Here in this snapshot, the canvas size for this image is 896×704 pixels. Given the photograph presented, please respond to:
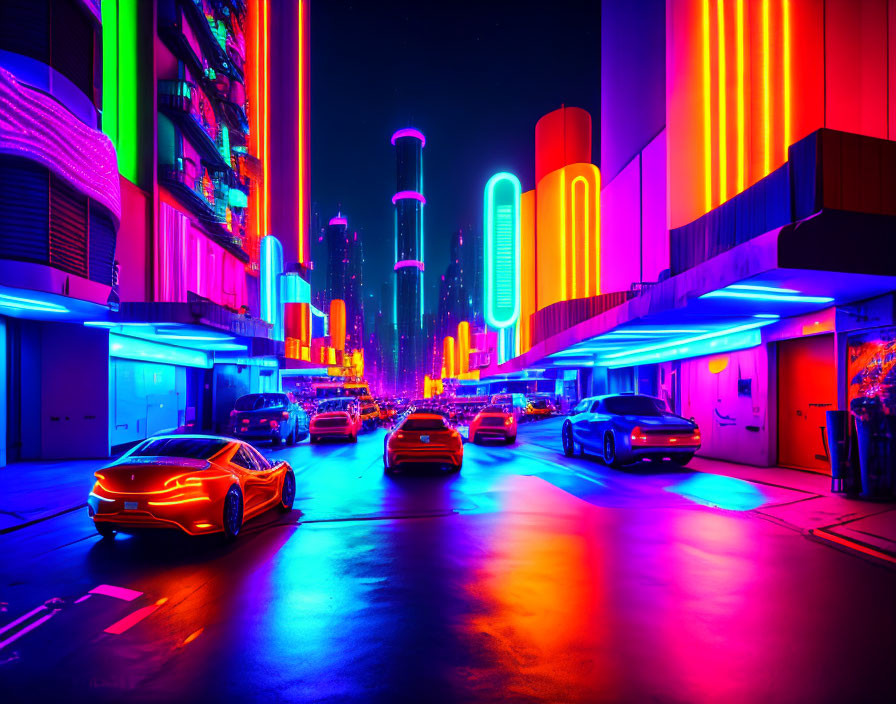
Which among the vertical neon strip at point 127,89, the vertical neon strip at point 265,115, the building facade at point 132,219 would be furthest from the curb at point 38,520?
the vertical neon strip at point 265,115

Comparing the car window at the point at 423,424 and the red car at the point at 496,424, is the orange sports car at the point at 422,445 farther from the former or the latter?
the red car at the point at 496,424

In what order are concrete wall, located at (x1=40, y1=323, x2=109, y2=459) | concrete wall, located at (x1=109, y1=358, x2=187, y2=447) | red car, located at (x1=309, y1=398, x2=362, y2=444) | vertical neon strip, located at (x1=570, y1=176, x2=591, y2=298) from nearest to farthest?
concrete wall, located at (x1=40, y1=323, x2=109, y2=459)
concrete wall, located at (x1=109, y1=358, x2=187, y2=447)
red car, located at (x1=309, y1=398, x2=362, y2=444)
vertical neon strip, located at (x1=570, y1=176, x2=591, y2=298)

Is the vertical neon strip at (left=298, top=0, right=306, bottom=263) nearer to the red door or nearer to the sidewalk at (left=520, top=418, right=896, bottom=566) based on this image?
the red door

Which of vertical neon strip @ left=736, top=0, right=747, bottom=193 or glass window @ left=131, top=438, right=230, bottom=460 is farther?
vertical neon strip @ left=736, top=0, right=747, bottom=193

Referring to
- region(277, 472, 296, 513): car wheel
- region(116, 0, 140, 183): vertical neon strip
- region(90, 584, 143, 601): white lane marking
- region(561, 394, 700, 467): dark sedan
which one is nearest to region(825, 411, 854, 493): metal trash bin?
region(561, 394, 700, 467): dark sedan

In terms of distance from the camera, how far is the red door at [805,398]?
13250 millimetres

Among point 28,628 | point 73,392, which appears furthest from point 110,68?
point 28,628

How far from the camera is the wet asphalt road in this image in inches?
149

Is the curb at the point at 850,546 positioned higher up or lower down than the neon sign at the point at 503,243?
lower down

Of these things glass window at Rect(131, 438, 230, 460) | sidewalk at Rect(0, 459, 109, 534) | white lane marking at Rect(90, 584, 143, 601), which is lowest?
sidewalk at Rect(0, 459, 109, 534)

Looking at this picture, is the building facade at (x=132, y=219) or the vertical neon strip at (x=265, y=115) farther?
the vertical neon strip at (x=265, y=115)

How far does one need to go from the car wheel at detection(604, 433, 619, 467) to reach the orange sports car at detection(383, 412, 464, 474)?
382 cm

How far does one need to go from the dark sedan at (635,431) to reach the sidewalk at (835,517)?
1.77 m

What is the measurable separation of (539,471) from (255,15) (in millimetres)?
40034
